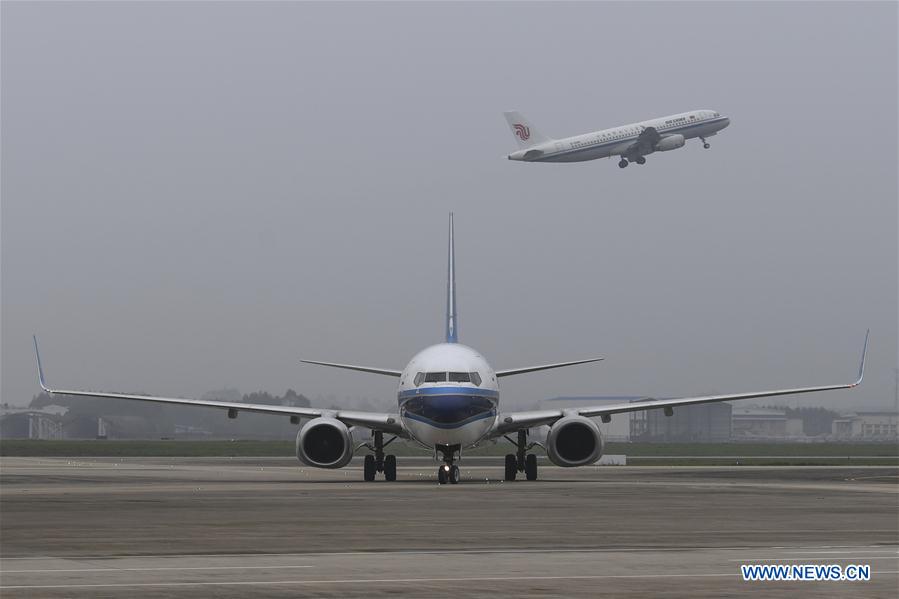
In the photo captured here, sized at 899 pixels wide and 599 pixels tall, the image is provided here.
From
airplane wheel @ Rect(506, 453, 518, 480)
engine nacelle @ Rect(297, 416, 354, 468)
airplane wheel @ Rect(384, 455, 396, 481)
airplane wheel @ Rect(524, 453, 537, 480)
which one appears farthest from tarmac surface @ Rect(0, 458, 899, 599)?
airplane wheel @ Rect(524, 453, 537, 480)

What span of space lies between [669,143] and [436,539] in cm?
9630

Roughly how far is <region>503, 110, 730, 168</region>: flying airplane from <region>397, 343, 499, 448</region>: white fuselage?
7206cm

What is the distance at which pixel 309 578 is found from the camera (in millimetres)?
14117

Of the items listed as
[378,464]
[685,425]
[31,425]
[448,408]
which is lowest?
[378,464]

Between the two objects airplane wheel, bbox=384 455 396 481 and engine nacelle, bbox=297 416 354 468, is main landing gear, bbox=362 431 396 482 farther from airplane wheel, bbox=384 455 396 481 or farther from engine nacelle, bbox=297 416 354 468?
engine nacelle, bbox=297 416 354 468

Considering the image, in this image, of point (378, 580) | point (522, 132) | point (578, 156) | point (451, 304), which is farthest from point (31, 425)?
point (378, 580)

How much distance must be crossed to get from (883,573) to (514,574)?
3.65 meters

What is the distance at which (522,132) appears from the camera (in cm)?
12156

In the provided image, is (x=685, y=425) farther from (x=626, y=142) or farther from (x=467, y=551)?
(x=467, y=551)

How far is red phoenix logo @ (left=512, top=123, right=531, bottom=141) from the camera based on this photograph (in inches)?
4768

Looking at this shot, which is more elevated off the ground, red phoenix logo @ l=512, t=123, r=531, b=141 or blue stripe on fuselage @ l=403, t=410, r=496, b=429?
red phoenix logo @ l=512, t=123, r=531, b=141

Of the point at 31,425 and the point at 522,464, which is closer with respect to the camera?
the point at 522,464

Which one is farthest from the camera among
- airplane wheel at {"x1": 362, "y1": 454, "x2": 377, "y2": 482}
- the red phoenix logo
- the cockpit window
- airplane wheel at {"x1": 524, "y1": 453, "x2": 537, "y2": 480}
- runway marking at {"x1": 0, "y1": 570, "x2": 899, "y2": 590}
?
the red phoenix logo

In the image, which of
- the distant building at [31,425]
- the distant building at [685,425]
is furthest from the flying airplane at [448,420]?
the distant building at [685,425]
